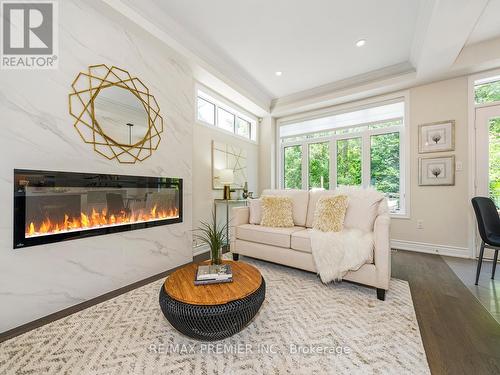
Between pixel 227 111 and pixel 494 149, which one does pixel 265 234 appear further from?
pixel 494 149

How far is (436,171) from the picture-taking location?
133 inches

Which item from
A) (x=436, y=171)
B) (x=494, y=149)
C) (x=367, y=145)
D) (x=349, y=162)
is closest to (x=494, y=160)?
(x=494, y=149)

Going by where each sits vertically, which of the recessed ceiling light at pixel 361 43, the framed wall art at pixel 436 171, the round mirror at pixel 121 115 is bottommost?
the framed wall art at pixel 436 171

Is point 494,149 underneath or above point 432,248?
above

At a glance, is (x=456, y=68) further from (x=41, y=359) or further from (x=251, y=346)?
(x=41, y=359)

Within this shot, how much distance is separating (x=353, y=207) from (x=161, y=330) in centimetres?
232

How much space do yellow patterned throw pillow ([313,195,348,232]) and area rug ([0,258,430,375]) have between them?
790mm

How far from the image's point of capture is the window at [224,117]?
12.2 feet

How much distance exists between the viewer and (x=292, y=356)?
4.32 feet

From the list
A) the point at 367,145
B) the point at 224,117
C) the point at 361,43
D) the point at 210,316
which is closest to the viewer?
the point at 210,316

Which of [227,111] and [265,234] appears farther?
[227,111]

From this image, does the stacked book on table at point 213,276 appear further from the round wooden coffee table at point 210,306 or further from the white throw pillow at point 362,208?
the white throw pillow at point 362,208

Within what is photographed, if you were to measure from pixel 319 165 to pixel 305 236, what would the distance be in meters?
2.68

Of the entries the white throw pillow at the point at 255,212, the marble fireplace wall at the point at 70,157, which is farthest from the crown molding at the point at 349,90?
the marble fireplace wall at the point at 70,157
